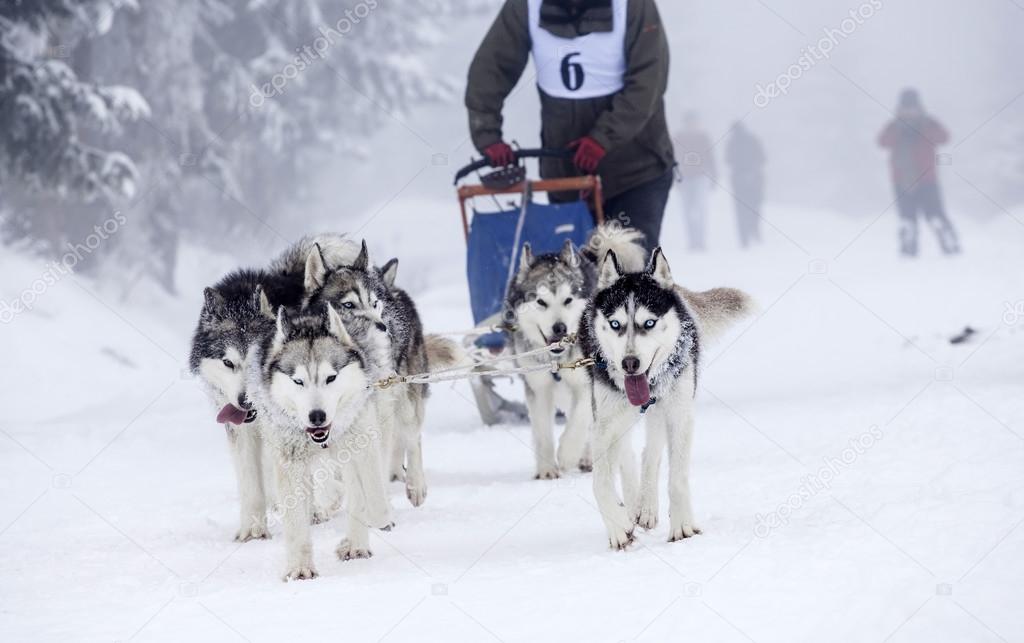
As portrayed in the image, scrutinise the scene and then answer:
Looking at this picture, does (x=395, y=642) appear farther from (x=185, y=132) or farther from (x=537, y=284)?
(x=185, y=132)

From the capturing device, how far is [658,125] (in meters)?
5.20

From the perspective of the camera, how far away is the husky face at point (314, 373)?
3242mm

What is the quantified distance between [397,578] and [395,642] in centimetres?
65

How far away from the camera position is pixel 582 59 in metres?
5.11

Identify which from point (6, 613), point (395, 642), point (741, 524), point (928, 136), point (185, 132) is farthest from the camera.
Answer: point (185, 132)

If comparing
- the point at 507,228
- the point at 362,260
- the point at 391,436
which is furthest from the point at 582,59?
the point at 391,436

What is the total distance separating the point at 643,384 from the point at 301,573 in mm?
1182

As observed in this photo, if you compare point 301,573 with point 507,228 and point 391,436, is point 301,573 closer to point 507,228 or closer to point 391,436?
point 391,436

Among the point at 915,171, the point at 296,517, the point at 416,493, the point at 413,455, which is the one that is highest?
the point at 296,517

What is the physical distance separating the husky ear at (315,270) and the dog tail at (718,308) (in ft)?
4.66

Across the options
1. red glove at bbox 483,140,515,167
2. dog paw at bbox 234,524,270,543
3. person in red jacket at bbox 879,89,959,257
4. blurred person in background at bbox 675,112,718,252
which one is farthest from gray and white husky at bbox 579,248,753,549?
blurred person in background at bbox 675,112,718,252

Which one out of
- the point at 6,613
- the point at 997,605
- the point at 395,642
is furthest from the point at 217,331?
the point at 997,605

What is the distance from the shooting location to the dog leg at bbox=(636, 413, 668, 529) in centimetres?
337

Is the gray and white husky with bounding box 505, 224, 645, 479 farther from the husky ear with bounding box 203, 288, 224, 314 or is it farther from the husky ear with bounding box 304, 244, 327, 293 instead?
the husky ear with bounding box 203, 288, 224, 314
